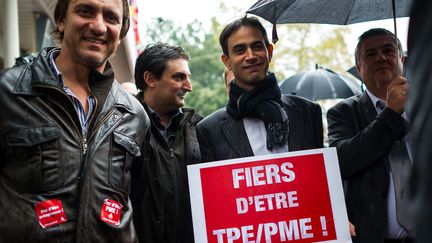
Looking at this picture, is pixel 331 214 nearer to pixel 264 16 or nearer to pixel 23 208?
pixel 264 16

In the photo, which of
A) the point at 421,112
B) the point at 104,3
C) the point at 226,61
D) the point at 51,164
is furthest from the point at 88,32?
the point at 421,112

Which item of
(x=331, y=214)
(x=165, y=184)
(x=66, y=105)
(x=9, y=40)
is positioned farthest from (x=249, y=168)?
(x=9, y=40)

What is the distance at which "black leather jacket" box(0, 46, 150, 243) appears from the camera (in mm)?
2326

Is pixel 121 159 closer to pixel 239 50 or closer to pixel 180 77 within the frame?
pixel 239 50

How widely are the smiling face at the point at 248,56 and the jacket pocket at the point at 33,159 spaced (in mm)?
1502

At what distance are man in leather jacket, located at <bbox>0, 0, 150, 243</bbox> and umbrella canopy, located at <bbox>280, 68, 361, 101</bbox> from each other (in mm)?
6513

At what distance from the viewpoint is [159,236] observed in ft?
11.8

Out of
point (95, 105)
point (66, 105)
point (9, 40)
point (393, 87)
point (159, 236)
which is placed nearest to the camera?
point (66, 105)

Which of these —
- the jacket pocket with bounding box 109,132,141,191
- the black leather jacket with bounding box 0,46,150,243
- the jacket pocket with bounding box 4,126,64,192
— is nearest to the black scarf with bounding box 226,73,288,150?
the jacket pocket with bounding box 109,132,141,191

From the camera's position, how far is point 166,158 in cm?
367

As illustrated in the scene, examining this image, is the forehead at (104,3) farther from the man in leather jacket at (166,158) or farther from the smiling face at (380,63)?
the smiling face at (380,63)

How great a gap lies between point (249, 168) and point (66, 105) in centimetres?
107

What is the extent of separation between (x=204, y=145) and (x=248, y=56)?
2.00 ft

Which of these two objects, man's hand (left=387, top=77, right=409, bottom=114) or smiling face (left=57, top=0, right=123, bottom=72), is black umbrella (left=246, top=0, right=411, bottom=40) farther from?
smiling face (left=57, top=0, right=123, bottom=72)
